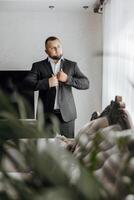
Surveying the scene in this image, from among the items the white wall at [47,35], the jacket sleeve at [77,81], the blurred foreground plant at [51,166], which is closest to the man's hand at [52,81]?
the jacket sleeve at [77,81]

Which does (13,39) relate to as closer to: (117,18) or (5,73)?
(5,73)

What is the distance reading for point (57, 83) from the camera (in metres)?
3.25

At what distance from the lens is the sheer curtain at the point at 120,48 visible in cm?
283

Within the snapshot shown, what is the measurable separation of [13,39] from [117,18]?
1.59 meters

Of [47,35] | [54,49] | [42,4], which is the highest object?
[42,4]

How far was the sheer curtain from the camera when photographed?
2828 millimetres

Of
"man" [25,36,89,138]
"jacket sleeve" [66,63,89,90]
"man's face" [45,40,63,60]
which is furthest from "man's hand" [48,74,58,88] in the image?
"man's face" [45,40,63,60]

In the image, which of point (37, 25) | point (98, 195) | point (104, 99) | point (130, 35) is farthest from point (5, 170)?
point (37, 25)

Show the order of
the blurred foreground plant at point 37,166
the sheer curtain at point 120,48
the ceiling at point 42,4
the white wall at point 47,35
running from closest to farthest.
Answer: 1. the blurred foreground plant at point 37,166
2. the sheer curtain at point 120,48
3. the ceiling at point 42,4
4. the white wall at point 47,35

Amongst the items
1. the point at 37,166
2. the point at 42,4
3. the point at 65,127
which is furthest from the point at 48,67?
the point at 37,166

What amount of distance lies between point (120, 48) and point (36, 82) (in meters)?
0.78

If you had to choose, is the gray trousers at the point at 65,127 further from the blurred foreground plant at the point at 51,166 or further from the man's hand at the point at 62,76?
the blurred foreground plant at the point at 51,166

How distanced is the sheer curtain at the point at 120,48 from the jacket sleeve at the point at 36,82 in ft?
2.12

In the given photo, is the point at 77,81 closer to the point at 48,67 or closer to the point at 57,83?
the point at 57,83
